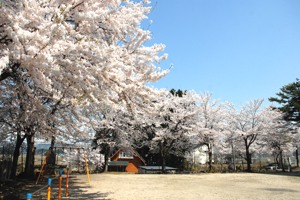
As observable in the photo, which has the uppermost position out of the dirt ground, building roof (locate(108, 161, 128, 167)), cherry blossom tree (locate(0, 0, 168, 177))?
cherry blossom tree (locate(0, 0, 168, 177))

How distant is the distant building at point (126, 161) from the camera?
3434 cm

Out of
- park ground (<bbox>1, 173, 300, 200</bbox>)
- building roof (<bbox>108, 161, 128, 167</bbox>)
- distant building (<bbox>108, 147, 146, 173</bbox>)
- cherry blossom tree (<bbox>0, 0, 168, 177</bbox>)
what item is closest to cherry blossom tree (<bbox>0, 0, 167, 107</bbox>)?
cherry blossom tree (<bbox>0, 0, 168, 177</bbox>)

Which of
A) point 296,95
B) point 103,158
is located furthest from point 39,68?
point 296,95

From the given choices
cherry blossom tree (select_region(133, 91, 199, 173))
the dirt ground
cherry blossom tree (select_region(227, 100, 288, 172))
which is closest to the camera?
the dirt ground

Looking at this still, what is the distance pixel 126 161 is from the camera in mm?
35344

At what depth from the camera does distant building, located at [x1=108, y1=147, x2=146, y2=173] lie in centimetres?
3434

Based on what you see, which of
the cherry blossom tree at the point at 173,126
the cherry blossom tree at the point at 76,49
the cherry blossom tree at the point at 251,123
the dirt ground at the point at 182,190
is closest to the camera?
the cherry blossom tree at the point at 76,49

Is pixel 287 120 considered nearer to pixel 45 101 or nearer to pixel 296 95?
pixel 296 95

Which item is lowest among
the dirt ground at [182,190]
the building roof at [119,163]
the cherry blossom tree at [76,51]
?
the dirt ground at [182,190]

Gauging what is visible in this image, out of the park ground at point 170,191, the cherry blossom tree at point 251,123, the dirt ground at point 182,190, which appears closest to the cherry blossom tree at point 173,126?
the cherry blossom tree at point 251,123

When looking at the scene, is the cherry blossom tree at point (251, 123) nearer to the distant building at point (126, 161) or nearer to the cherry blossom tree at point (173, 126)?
the cherry blossom tree at point (173, 126)

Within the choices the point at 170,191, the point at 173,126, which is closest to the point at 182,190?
the point at 170,191

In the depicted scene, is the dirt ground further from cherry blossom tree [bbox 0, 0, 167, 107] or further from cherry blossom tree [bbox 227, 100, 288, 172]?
cherry blossom tree [bbox 227, 100, 288, 172]

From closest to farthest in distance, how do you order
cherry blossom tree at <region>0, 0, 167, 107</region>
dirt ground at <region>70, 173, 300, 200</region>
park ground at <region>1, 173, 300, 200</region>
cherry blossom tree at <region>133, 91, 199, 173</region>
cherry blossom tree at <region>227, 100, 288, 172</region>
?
cherry blossom tree at <region>0, 0, 167, 107</region> → park ground at <region>1, 173, 300, 200</region> → dirt ground at <region>70, 173, 300, 200</region> → cherry blossom tree at <region>133, 91, 199, 173</region> → cherry blossom tree at <region>227, 100, 288, 172</region>
